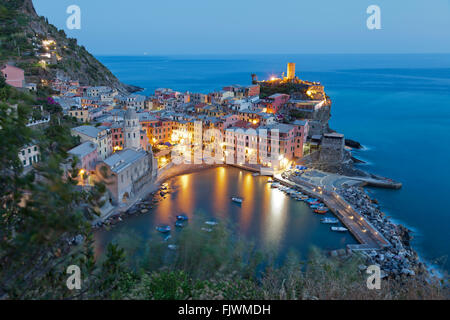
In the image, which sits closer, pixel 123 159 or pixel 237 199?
pixel 123 159

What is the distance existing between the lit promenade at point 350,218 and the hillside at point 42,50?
14.0 m

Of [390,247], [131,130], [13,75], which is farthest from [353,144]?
[13,75]

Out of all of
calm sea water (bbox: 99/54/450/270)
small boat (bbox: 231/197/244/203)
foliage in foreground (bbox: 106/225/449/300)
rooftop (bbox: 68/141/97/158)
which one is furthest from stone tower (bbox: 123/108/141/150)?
foliage in foreground (bbox: 106/225/449/300)

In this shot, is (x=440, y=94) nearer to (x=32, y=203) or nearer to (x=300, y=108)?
(x=300, y=108)

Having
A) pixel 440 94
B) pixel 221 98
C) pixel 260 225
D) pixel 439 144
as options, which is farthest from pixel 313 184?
pixel 440 94

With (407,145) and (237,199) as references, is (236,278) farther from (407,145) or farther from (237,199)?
(407,145)

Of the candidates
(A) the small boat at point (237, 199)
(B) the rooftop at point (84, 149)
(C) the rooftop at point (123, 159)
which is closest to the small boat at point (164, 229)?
(C) the rooftop at point (123, 159)

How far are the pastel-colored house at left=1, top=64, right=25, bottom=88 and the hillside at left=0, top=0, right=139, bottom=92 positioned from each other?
2.37ft

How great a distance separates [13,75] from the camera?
14961 mm

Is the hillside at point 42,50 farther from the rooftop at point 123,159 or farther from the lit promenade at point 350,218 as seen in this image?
the lit promenade at point 350,218

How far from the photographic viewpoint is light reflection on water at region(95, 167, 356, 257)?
9156 mm

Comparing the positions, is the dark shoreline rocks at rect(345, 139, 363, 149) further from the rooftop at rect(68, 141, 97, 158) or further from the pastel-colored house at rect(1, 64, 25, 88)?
the pastel-colored house at rect(1, 64, 25, 88)

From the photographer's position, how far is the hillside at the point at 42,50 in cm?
1918

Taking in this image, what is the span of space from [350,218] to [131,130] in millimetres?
8548
